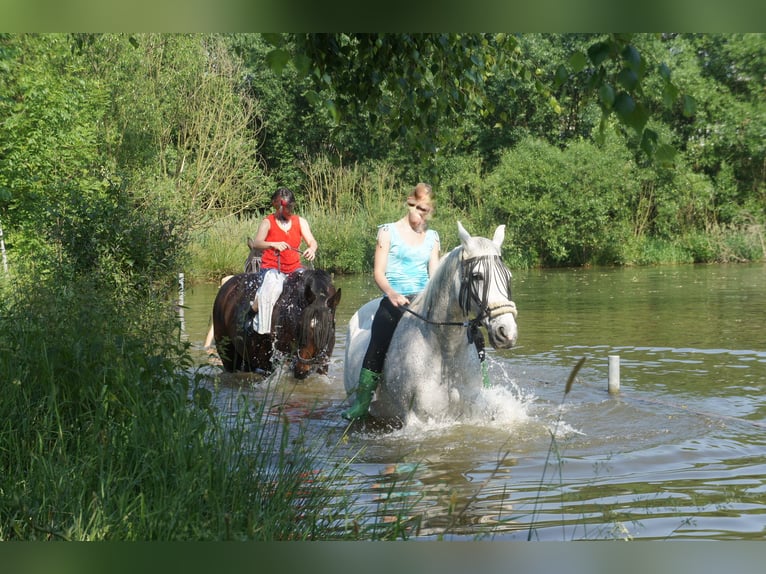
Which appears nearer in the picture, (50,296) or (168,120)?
(50,296)

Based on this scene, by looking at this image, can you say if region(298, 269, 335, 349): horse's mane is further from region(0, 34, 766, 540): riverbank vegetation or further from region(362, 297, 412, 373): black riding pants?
region(362, 297, 412, 373): black riding pants

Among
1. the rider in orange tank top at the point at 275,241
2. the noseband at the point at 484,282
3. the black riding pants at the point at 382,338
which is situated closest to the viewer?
the noseband at the point at 484,282

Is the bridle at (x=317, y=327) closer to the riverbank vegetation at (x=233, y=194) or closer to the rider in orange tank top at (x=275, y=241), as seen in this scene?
the rider in orange tank top at (x=275, y=241)

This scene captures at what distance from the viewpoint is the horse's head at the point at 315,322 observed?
9.69 metres

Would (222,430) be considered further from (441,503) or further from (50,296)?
(50,296)

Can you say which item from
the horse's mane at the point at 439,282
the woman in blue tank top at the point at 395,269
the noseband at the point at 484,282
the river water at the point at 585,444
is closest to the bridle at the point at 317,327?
the river water at the point at 585,444

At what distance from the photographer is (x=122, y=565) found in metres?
1.61

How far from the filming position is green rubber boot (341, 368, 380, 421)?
24.1 feet

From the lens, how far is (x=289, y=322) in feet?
34.1

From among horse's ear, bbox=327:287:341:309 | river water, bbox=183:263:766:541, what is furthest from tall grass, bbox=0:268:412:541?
horse's ear, bbox=327:287:341:309

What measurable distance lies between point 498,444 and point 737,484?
1883 millimetres

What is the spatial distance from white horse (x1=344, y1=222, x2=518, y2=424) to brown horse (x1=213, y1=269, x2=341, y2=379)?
196cm

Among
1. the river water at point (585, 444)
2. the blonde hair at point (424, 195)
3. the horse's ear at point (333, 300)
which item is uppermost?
the blonde hair at point (424, 195)

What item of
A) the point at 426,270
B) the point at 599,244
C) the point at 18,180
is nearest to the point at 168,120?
the point at 18,180
